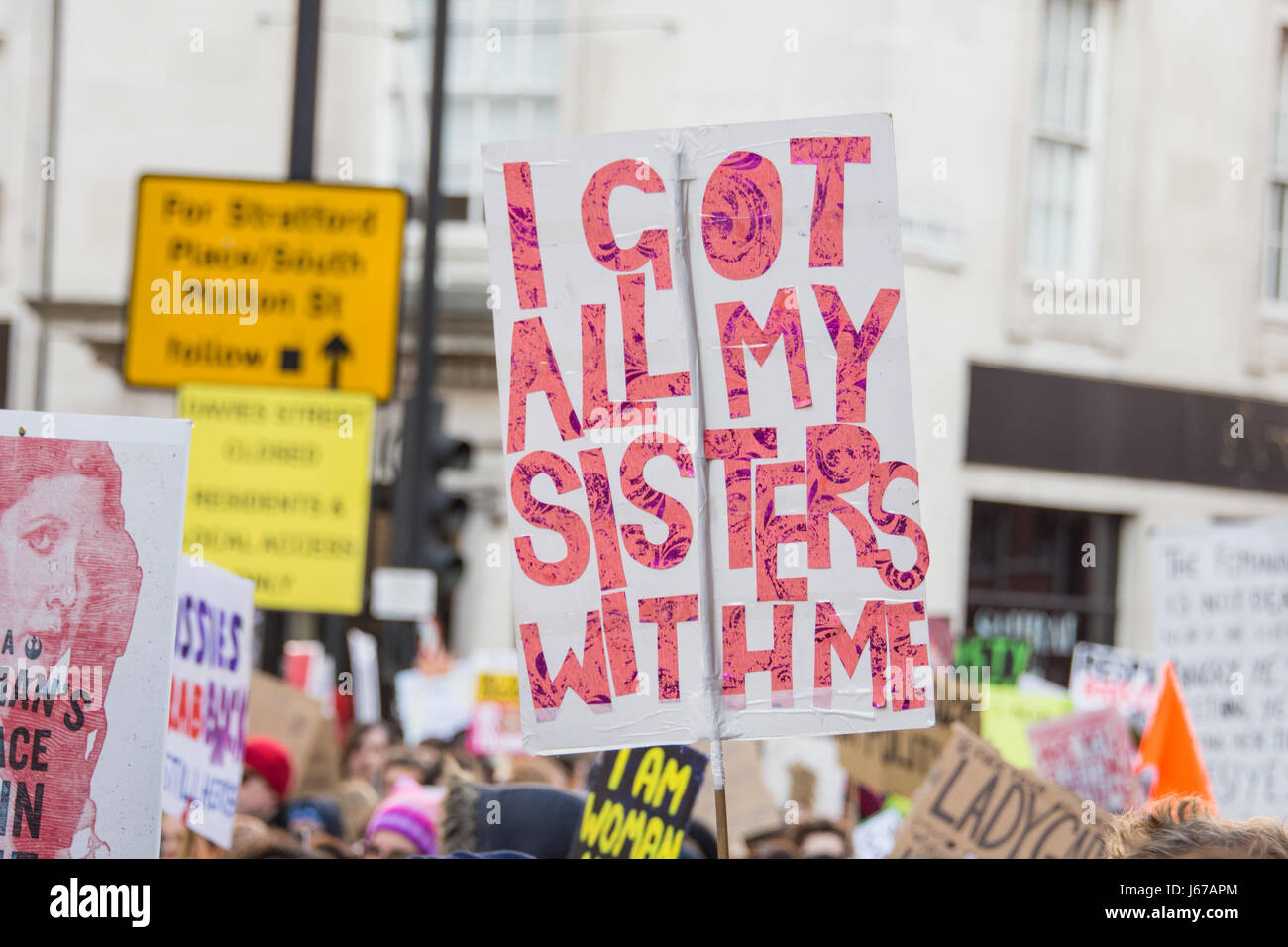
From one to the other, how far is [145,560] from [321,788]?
160 inches

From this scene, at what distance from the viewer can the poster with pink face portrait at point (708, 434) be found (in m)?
2.69

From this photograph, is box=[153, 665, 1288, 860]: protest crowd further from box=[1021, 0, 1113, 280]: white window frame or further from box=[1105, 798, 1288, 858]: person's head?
box=[1021, 0, 1113, 280]: white window frame

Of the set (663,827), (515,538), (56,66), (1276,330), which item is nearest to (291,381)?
(663,827)

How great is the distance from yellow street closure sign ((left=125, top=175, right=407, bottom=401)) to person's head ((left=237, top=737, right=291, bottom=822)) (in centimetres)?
167

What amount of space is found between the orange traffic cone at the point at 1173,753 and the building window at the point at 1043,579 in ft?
32.9

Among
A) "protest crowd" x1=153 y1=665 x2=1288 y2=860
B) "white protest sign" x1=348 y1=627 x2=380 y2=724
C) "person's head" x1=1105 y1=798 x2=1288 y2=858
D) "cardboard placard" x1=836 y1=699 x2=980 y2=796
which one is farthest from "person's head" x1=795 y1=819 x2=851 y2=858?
"white protest sign" x1=348 y1=627 x2=380 y2=724

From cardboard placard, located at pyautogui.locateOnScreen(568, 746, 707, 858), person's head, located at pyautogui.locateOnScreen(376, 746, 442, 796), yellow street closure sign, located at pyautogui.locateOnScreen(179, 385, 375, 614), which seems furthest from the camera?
yellow street closure sign, located at pyautogui.locateOnScreen(179, 385, 375, 614)

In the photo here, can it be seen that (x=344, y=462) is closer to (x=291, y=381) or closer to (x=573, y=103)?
(x=291, y=381)

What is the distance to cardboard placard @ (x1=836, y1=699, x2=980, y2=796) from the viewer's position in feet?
17.7

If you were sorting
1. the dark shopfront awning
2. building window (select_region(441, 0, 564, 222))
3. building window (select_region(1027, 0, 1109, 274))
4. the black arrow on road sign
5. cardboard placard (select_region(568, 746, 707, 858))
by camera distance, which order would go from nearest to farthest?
cardboard placard (select_region(568, 746, 707, 858))
the black arrow on road sign
the dark shopfront awning
building window (select_region(1027, 0, 1109, 274))
building window (select_region(441, 0, 564, 222))

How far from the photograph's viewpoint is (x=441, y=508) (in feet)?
33.6

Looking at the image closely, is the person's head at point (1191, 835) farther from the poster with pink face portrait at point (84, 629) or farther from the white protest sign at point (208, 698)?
the white protest sign at point (208, 698)

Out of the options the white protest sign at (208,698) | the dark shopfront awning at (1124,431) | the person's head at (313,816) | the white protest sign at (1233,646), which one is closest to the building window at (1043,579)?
the dark shopfront awning at (1124,431)

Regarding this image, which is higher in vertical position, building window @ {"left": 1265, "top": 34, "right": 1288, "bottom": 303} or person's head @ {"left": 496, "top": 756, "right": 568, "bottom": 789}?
building window @ {"left": 1265, "top": 34, "right": 1288, "bottom": 303}
